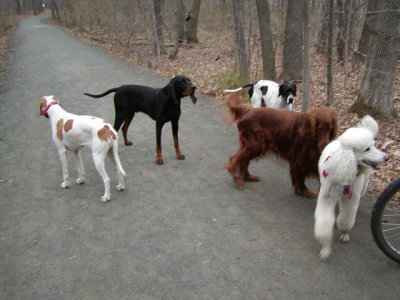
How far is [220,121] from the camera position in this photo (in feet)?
24.9

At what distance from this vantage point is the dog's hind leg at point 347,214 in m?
3.20

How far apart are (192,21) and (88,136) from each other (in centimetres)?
1719

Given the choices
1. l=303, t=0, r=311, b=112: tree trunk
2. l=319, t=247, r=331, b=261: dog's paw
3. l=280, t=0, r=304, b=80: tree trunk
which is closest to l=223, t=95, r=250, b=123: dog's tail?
l=319, t=247, r=331, b=261: dog's paw

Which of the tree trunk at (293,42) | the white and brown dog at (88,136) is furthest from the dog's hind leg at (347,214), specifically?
the tree trunk at (293,42)

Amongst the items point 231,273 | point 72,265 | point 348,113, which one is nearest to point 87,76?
point 348,113

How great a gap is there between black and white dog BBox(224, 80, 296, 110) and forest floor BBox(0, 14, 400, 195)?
4.02ft

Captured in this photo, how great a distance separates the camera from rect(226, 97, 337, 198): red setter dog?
3752mm

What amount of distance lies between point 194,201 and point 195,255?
1.11m

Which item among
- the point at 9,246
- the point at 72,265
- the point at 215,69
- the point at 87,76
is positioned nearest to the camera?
the point at 72,265

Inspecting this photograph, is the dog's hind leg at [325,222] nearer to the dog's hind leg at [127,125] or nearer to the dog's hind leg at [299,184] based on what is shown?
the dog's hind leg at [299,184]

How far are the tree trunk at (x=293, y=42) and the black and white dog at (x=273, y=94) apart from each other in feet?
12.2

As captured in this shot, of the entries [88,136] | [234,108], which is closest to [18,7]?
[88,136]

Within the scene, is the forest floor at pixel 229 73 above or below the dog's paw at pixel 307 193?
above

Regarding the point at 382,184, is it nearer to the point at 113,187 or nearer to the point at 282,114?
the point at 282,114
